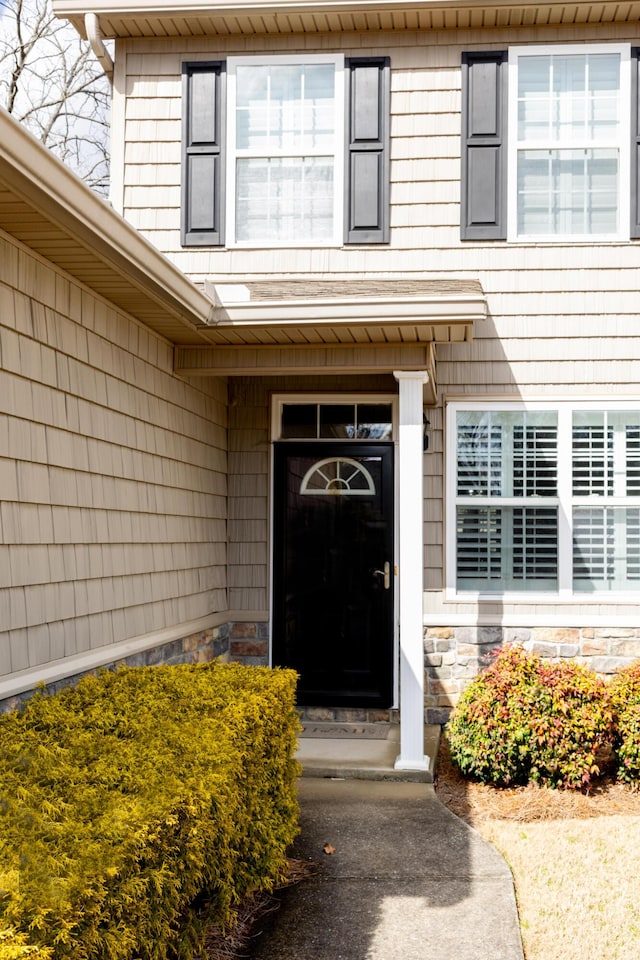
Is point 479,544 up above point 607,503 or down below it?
below

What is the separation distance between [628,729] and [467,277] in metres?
3.47

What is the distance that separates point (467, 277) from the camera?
7.18 metres

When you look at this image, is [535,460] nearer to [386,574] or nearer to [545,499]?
[545,499]

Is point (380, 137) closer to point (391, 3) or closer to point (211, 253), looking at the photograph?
point (391, 3)

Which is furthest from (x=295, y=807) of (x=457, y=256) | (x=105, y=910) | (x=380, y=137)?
(x=380, y=137)

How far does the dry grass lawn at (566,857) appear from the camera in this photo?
147 inches

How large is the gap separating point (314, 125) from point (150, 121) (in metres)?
1.31

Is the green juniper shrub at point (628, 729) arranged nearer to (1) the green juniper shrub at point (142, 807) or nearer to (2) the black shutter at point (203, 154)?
(1) the green juniper shrub at point (142, 807)

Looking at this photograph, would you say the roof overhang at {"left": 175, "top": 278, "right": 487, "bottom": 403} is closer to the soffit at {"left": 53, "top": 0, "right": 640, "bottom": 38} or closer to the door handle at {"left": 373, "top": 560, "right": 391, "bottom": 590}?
the door handle at {"left": 373, "top": 560, "right": 391, "bottom": 590}

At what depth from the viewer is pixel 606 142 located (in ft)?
23.2

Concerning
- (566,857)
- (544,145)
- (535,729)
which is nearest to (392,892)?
(566,857)

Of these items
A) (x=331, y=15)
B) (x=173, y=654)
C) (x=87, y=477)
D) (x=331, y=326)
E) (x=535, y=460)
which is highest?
(x=331, y=15)

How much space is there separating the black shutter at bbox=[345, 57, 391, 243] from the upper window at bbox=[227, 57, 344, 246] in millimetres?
110

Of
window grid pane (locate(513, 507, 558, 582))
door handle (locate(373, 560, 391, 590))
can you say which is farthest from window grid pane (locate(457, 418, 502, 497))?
door handle (locate(373, 560, 391, 590))
